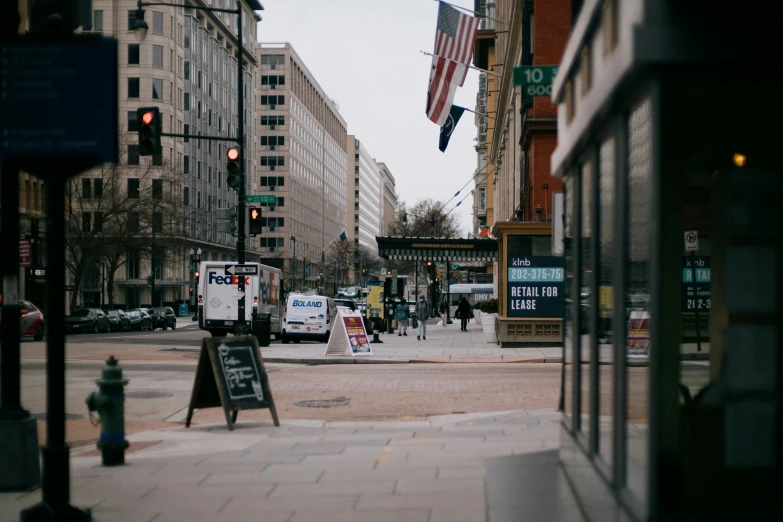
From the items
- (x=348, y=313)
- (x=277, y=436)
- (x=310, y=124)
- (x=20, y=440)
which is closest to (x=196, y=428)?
(x=277, y=436)

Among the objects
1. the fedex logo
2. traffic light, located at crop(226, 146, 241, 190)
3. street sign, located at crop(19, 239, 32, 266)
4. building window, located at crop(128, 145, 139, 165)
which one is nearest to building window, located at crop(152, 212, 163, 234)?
street sign, located at crop(19, 239, 32, 266)

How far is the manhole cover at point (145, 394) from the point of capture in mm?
15599

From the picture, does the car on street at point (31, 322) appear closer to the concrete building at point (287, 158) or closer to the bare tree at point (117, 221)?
the bare tree at point (117, 221)

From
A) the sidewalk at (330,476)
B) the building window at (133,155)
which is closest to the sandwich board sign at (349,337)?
the sidewalk at (330,476)

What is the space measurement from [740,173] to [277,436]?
809 centimetres

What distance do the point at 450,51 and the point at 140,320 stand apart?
29.5m

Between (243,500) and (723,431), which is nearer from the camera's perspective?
(723,431)

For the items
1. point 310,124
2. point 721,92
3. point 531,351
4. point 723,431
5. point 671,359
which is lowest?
point 531,351

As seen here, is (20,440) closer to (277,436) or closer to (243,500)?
(243,500)

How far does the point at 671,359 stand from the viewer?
4.08 m

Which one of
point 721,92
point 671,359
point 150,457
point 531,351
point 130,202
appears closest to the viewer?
point 721,92

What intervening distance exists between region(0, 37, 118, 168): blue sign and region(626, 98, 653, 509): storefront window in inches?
145

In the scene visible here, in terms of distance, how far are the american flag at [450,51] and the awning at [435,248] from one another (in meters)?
8.21

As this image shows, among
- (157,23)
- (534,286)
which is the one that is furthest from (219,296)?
(157,23)
